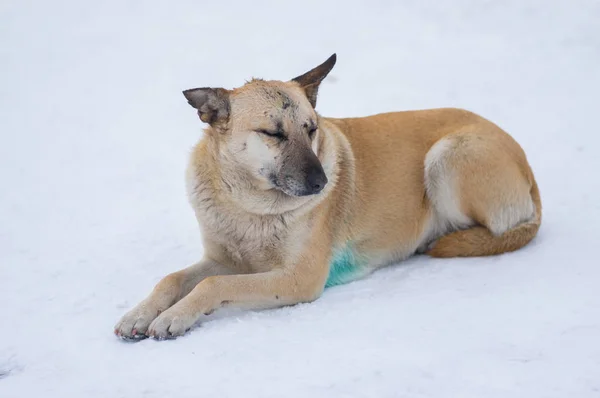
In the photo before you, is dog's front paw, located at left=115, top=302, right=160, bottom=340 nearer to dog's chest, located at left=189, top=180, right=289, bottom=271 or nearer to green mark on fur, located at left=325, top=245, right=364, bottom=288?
dog's chest, located at left=189, top=180, right=289, bottom=271

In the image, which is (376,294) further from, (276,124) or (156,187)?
(156,187)

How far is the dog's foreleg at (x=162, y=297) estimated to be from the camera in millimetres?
3953

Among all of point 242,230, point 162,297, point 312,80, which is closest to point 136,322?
point 162,297

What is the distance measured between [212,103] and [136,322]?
1499 millimetres

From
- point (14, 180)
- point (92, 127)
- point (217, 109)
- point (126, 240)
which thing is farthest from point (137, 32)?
point (217, 109)

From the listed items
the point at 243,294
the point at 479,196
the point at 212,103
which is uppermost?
the point at 212,103

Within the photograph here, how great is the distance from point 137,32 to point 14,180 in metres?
4.19

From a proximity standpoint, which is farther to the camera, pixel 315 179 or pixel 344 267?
pixel 344 267

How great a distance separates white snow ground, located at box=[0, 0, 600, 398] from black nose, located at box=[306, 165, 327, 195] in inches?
30.0

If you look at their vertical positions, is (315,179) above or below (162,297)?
above

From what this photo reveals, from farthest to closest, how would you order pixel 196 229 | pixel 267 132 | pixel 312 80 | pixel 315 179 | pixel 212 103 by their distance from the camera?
pixel 196 229 → pixel 312 80 → pixel 212 103 → pixel 267 132 → pixel 315 179

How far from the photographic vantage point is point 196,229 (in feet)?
20.0

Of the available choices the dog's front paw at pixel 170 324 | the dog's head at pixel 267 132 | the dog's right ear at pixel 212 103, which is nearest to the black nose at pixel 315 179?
the dog's head at pixel 267 132

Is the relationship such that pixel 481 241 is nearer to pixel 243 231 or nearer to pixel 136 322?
pixel 243 231
